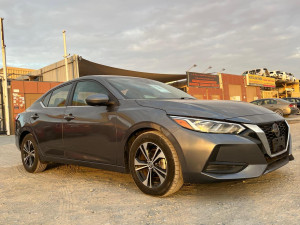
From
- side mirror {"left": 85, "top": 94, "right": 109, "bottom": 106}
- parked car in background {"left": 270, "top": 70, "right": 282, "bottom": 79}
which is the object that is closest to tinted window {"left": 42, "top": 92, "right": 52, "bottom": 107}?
side mirror {"left": 85, "top": 94, "right": 109, "bottom": 106}

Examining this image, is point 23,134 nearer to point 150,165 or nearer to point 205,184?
point 150,165

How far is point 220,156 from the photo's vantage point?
2.65 meters

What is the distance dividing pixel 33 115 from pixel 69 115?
1.04 metres

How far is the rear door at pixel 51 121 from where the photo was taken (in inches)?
158

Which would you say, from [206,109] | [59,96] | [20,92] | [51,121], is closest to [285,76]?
[20,92]

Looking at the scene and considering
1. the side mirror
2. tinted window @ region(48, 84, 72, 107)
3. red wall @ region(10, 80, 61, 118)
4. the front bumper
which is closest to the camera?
the front bumper

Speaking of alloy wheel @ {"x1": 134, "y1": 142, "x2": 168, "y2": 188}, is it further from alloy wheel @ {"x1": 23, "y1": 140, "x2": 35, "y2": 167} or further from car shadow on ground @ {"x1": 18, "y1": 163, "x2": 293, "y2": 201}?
alloy wheel @ {"x1": 23, "y1": 140, "x2": 35, "y2": 167}

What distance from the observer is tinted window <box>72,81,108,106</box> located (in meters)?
3.77

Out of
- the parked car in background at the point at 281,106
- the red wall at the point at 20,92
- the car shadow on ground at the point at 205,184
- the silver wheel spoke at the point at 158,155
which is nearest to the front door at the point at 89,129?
the car shadow on ground at the point at 205,184

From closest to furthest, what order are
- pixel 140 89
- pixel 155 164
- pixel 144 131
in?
1. pixel 155 164
2. pixel 144 131
3. pixel 140 89

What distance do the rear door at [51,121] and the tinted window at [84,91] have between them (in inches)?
→ 8.4

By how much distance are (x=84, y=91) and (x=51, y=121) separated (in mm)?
690

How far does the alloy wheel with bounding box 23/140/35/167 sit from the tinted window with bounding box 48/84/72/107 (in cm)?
79

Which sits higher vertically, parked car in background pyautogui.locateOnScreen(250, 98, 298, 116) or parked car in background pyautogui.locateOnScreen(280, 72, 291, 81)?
parked car in background pyautogui.locateOnScreen(280, 72, 291, 81)
